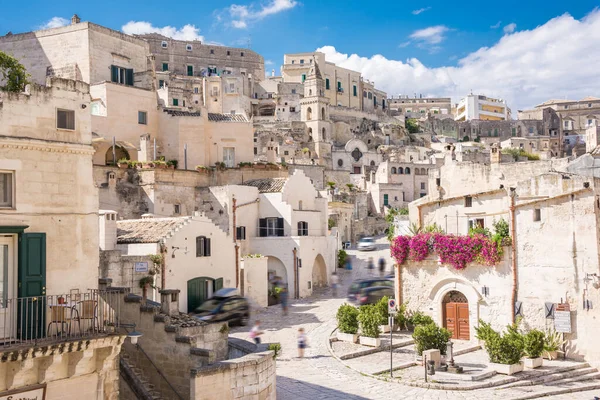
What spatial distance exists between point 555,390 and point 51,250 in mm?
17310

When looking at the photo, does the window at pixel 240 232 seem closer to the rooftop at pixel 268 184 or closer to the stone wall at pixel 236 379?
the rooftop at pixel 268 184

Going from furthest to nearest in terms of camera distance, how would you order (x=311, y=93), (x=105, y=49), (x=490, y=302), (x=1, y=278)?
1. (x=311, y=93)
2. (x=105, y=49)
3. (x=490, y=302)
4. (x=1, y=278)

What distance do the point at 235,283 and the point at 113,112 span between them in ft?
51.0

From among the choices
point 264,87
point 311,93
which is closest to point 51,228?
point 311,93

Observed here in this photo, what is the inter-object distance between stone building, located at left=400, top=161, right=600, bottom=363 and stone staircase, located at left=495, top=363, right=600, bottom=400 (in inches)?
40.6

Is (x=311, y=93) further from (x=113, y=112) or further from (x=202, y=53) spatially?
(x=113, y=112)

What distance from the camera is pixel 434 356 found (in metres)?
22.8

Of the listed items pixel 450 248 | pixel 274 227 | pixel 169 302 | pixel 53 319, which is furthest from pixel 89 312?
pixel 274 227

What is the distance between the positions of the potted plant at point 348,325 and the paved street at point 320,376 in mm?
868

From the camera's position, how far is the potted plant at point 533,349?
928 inches

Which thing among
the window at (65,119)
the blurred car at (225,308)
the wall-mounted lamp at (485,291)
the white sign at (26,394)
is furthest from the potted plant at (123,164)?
the white sign at (26,394)

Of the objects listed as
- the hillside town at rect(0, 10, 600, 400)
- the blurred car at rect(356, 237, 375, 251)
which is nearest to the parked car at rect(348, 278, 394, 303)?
the hillside town at rect(0, 10, 600, 400)

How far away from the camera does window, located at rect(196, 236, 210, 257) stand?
2962cm

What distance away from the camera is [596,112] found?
115m
